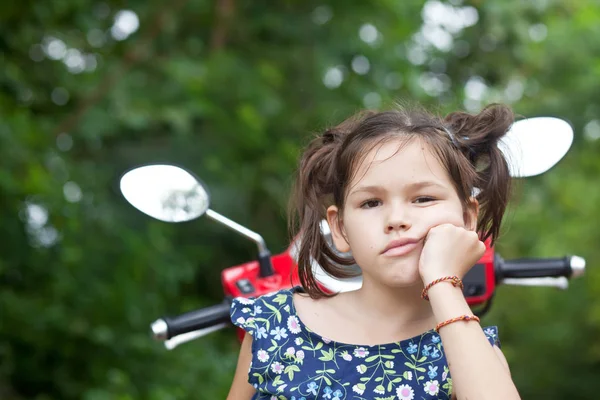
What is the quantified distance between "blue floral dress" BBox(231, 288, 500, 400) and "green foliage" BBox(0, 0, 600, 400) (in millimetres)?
2238

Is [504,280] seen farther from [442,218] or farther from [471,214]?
[442,218]

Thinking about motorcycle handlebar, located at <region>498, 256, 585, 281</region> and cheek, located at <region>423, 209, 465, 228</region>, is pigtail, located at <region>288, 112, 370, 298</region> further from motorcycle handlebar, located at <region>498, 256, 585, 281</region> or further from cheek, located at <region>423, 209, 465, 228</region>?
motorcycle handlebar, located at <region>498, 256, 585, 281</region>

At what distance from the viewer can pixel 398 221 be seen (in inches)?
56.0

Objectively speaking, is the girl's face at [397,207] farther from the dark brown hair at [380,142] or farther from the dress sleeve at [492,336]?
the dress sleeve at [492,336]

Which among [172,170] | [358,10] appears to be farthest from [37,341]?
[172,170]

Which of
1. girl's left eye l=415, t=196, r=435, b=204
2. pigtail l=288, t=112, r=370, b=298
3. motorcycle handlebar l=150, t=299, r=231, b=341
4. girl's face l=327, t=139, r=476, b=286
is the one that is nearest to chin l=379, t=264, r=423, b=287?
girl's face l=327, t=139, r=476, b=286

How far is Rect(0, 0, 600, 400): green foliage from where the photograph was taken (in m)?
4.23

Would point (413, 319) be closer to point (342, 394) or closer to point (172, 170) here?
point (342, 394)

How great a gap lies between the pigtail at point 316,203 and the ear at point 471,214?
0.85 feet

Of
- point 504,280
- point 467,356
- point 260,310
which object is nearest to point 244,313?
point 260,310

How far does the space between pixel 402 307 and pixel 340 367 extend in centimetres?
15

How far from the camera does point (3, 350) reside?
428 centimetres

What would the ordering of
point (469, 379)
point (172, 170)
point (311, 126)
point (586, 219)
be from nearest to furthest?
point (469, 379) → point (172, 170) → point (311, 126) → point (586, 219)

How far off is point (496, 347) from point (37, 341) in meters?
3.30
